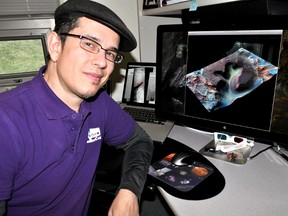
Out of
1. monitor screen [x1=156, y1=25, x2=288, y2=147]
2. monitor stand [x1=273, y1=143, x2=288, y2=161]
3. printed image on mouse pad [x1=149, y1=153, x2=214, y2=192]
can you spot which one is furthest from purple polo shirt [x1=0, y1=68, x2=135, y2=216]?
monitor stand [x1=273, y1=143, x2=288, y2=161]

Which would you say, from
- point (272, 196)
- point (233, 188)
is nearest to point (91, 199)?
point (233, 188)

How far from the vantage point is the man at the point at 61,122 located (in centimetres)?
72


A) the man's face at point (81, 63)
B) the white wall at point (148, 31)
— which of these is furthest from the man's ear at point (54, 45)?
the white wall at point (148, 31)

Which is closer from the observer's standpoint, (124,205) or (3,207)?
(3,207)

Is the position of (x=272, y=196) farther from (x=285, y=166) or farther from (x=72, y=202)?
(x=72, y=202)

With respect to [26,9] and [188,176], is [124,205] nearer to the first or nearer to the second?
[188,176]

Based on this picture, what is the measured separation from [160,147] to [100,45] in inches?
21.7

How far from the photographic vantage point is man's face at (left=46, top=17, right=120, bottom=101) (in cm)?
78

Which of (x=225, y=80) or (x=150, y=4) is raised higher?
(x=150, y=4)

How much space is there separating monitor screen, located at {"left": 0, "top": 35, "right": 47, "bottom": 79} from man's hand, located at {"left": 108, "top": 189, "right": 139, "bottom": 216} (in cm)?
123

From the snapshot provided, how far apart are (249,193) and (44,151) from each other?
666mm

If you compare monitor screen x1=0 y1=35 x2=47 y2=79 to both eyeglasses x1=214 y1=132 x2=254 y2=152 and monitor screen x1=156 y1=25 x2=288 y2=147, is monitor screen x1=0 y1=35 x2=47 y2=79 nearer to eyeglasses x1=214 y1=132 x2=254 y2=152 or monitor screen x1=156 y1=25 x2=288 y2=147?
monitor screen x1=156 y1=25 x2=288 y2=147

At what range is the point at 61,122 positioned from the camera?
81 cm

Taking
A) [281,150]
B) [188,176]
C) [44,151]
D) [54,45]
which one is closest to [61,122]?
[44,151]
